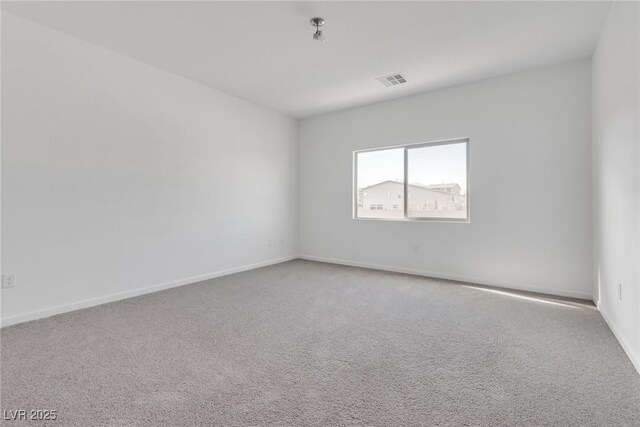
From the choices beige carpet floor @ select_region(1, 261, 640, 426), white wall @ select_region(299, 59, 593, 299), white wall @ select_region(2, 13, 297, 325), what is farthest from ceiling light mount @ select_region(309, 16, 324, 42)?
beige carpet floor @ select_region(1, 261, 640, 426)

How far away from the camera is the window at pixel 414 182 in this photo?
4.18 m

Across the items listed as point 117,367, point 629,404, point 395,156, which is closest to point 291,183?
point 395,156

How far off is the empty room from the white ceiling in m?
0.03

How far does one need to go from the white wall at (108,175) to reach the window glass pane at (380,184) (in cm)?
189

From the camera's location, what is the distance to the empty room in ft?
5.53

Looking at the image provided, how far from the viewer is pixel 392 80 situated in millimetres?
3906

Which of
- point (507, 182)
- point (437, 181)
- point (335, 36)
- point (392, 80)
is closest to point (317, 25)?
point (335, 36)

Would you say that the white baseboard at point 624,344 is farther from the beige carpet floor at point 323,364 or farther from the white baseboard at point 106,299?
the white baseboard at point 106,299

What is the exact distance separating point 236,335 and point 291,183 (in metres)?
3.61

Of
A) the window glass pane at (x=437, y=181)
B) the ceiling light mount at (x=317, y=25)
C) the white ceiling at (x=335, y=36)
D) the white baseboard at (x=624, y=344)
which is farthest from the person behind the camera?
the window glass pane at (x=437, y=181)

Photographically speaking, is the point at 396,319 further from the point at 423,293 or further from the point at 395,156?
the point at 395,156

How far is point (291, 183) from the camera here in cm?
562

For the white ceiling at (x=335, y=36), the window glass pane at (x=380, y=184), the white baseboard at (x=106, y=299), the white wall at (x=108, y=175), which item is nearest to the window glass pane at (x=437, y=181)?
the window glass pane at (x=380, y=184)

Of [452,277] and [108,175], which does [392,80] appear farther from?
[108,175]
